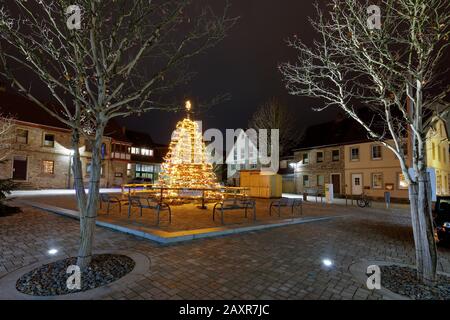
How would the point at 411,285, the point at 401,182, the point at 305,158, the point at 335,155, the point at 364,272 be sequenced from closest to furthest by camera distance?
the point at 411,285, the point at 364,272, the point at 401,182, the point at 335,155, the point at 305,158

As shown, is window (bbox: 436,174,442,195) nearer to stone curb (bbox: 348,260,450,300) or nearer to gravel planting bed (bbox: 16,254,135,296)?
stone curb (bbox: 348,260,450,300)

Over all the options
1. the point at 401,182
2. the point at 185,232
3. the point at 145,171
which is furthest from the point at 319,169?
the point at 145,171

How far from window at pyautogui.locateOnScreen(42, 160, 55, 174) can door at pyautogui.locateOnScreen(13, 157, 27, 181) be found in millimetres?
1725

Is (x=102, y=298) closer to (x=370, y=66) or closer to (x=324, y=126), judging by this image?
(x=370, y=66)

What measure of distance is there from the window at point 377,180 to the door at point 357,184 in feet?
4.08

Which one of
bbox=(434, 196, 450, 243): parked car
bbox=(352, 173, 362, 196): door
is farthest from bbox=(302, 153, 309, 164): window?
bbox=(434, 196, 450, 243): parked car

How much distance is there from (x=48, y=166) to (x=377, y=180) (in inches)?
1362

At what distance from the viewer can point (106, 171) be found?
3325 cm

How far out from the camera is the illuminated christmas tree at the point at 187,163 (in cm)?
1467

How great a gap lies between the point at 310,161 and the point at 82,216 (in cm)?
2804

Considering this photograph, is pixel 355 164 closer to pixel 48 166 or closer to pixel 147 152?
pixel 48 166

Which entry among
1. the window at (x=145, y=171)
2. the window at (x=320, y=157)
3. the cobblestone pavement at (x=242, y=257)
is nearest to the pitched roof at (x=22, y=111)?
the window at (x=145, y=171)

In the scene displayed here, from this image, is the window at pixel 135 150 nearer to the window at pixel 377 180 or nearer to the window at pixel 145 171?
the window at pixel 145 171

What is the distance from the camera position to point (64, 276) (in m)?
3.80
